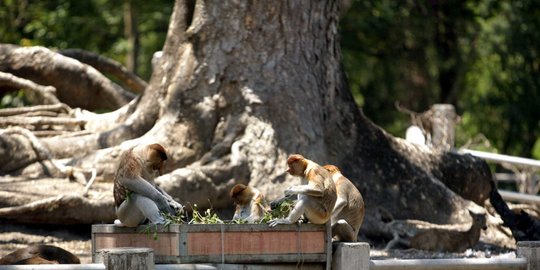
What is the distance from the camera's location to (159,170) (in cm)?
1128

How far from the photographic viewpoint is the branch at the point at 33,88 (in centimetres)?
1750

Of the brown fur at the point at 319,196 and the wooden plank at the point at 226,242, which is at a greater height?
the brown fur at the point at 319,196

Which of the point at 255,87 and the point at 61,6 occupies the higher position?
the point at 61,6

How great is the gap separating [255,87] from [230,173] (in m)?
1.14

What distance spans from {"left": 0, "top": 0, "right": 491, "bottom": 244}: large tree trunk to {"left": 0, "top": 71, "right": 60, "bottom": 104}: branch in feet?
4.23

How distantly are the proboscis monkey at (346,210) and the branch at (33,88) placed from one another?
642 cm

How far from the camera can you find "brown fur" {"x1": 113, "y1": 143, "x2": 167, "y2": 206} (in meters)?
10.9

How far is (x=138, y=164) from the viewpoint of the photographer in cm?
1100

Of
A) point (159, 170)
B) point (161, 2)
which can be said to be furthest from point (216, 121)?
point (161, 2)

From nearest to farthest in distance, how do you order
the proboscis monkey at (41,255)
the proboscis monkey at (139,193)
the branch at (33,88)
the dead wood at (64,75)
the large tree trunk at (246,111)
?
the proboscis monkey at (139,193)
the proboscis monkey at (41,255)
the large tree trunk at (246,111)
the branch at (33,88)
the dead wood at (64,75)

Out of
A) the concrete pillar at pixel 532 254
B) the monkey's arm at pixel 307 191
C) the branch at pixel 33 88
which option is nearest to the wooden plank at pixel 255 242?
the monkey's arm at pixel 307 191

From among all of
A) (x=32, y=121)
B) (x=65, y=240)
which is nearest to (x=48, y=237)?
(x=65, y=240)

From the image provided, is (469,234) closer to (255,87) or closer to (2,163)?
(255,87)

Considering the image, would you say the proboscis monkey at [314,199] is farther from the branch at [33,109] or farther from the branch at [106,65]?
the branch at [106,65]
